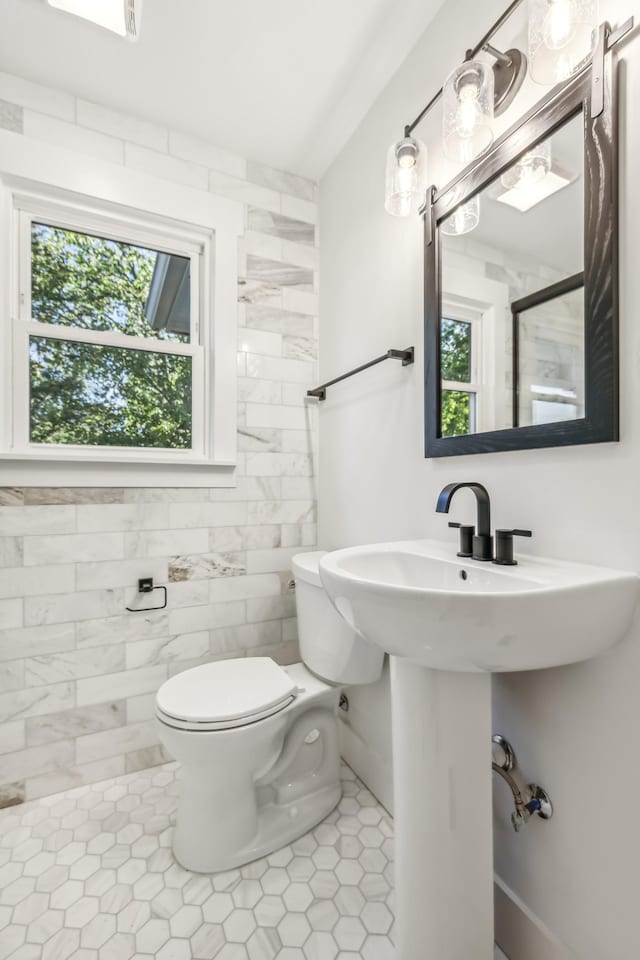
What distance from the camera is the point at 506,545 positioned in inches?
36.7

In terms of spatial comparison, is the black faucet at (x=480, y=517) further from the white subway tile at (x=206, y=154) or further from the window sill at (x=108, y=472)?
the white subway tile at (x=206, y=154)

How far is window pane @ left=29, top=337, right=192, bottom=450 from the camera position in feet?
5.24

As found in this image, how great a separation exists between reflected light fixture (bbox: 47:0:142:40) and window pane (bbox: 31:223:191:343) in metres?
0.61

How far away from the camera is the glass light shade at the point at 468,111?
1.00 m

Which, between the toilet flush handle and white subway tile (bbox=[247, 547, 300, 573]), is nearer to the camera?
the toilet flush handle

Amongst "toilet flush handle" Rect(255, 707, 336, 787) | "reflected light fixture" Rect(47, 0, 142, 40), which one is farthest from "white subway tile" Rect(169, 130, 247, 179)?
"toilet flush handle" Rect(255, 707, 336, 787)

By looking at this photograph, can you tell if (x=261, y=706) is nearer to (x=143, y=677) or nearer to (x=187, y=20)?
(x=143, y=677)

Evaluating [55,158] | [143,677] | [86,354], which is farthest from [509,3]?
[143,677]

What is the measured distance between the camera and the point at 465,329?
3.93 feet

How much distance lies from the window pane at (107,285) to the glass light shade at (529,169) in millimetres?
1263

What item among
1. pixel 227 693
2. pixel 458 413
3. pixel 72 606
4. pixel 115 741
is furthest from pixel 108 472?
pixel 458 413

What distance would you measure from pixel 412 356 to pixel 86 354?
1187 millimetres

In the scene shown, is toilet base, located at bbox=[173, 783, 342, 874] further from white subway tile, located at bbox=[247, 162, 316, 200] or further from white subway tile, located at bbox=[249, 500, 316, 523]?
white subway tile, located at bbox=[247, 162, 316, 200]

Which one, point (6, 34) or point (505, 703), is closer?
point (505, 703)
